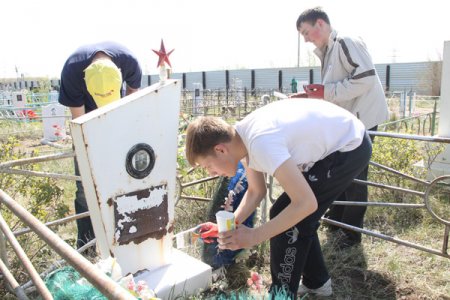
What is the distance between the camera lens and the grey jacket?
9.55ft

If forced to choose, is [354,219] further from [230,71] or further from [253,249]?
[230,71]

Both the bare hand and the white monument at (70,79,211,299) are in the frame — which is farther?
the white monument at (70,79,211,299)

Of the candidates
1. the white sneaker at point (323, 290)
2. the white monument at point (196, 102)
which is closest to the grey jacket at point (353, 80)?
the white sneaker at point (323, 290)

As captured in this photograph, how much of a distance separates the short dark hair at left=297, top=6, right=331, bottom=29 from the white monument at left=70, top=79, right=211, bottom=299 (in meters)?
1.29

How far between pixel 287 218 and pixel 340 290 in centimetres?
115

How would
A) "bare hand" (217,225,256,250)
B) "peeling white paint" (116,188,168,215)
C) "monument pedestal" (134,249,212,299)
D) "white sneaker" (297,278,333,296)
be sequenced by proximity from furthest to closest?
"white sneaker" (297,278,333,296), "monument pedestal" (134,249,212,299), "peeling white paint" (116,188,168,215), "bare hand" (217,225,256,250)

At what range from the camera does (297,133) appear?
5.93 ft

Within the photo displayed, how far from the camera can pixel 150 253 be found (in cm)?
238

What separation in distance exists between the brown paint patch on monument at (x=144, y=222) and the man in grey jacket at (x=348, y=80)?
146 centimetres

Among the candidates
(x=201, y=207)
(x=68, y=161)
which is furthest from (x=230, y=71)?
(x=201, y=207)

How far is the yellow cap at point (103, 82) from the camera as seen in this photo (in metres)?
2.19

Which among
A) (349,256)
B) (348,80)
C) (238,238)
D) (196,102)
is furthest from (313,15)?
(196,102)

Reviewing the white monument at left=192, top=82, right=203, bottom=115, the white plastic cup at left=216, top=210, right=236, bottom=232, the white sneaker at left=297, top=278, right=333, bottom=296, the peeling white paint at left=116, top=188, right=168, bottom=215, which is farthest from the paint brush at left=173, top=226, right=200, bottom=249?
the white monument at left=192, top=82, right=203, bottom=115

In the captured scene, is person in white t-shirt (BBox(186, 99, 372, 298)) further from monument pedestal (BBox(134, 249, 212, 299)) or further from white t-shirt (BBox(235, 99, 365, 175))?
monument pedestal (BBox(134, 249, 212, 299))
